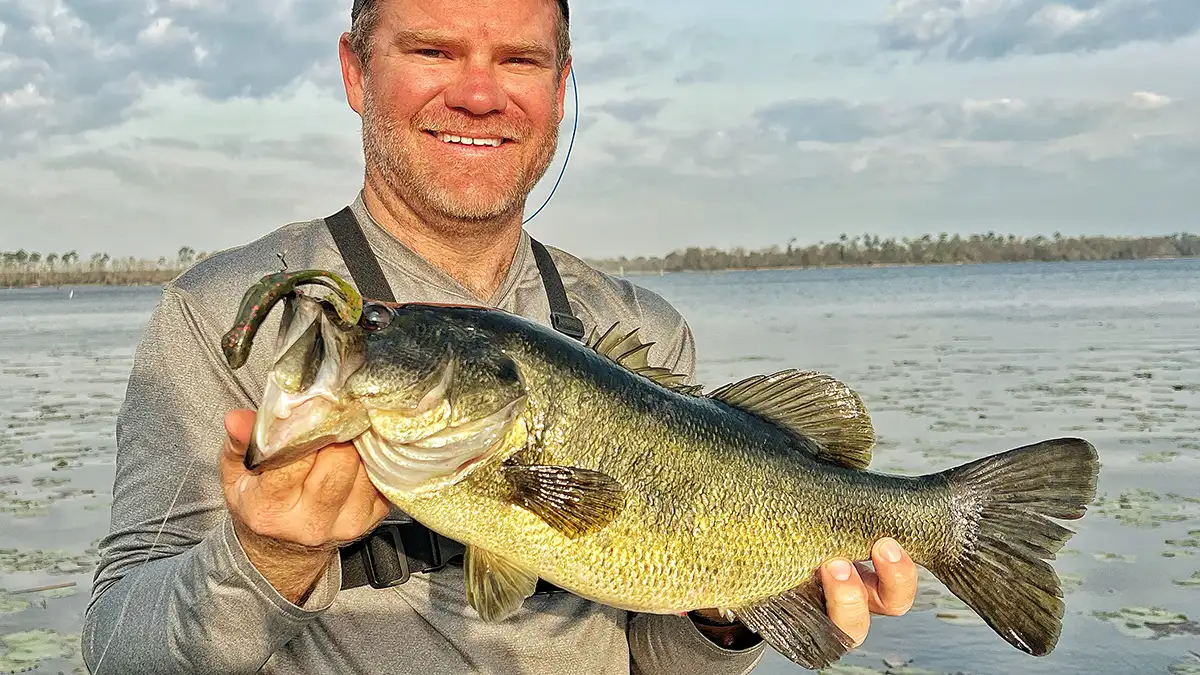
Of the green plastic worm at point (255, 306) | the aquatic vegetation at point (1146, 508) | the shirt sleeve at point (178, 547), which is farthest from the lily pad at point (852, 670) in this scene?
the green plastic worm at point (255, 306)

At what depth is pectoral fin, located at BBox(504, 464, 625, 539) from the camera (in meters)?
2.32

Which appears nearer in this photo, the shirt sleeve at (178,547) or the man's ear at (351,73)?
the shirt sleeve at (178,547)

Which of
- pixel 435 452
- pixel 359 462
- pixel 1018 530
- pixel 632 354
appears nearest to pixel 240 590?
pixel 359 462

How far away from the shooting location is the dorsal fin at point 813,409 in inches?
113

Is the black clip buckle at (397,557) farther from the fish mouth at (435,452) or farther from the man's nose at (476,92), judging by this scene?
the man's nose at (476,92)

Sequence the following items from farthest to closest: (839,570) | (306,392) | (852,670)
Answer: (852,670)
(839,570)
(306,392)

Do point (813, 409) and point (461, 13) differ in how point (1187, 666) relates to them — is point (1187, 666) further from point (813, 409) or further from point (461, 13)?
point (461, 13)

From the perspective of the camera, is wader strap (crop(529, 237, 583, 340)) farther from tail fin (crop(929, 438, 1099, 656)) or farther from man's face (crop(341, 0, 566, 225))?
tail fin (crop(929, 438, 1099, 656))

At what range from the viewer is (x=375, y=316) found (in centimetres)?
224

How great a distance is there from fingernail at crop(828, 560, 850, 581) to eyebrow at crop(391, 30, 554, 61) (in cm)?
193

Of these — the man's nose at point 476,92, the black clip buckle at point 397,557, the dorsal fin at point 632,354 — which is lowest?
the black clip buckle at point 397,557

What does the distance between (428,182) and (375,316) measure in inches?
49.1

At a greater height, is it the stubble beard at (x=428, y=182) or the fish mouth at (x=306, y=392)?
the stubble beard at (x=428, y=182)

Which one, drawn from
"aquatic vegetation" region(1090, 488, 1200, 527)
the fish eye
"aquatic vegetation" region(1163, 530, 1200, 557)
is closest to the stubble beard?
the fish eye
